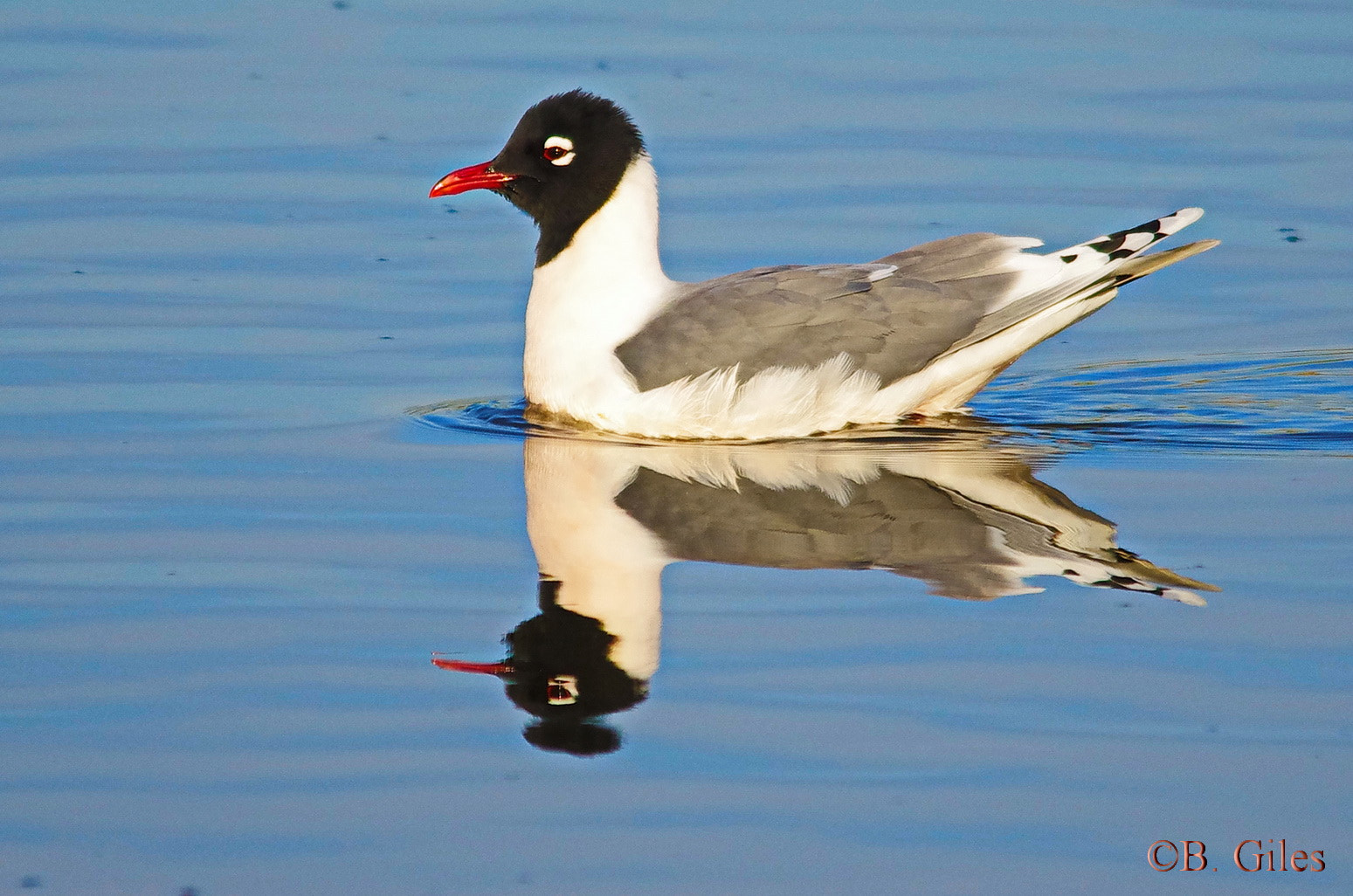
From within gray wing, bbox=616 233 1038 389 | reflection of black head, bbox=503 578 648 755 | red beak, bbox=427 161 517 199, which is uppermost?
red beak, bbox=427 161 517 199

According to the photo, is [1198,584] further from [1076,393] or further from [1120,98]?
[1120,98]

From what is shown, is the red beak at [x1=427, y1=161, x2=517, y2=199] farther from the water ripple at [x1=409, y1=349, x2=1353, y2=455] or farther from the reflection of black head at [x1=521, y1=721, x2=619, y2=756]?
the reflection of black head at [x1=521, y1=721, x2=619, y2=756]

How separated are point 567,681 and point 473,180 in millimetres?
4042

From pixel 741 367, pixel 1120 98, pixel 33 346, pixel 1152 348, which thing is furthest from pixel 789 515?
pixel 1120 98

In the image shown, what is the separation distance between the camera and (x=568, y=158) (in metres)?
9.09

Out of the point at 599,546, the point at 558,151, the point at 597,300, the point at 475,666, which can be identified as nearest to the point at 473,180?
the point at 558,151

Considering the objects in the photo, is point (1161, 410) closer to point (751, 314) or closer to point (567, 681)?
point (751, 314)

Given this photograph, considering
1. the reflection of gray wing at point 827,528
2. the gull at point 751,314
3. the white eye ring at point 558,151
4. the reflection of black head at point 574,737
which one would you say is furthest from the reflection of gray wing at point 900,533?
the white eye ring at point 558,151

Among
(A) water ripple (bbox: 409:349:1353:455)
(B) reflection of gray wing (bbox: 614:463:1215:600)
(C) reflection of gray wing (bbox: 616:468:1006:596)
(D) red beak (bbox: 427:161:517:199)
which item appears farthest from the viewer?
(D) red beak (bbox: 427:161:517:199)

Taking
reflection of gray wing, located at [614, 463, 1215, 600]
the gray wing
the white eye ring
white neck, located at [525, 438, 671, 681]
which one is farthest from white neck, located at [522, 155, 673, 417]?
reflection of gray wing, located at [614, 463, 1215, 600]

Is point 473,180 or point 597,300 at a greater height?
point 473,180

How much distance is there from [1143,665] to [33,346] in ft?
18.8

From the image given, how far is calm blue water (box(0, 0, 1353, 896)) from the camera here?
15.6 ft

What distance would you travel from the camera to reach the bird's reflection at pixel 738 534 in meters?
5.69
